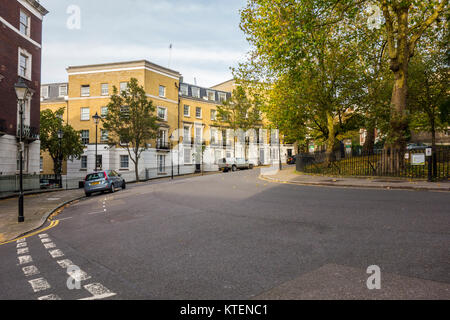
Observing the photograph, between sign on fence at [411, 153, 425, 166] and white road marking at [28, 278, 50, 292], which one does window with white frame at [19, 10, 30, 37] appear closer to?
white road marking at [28, 278, 50, 292]

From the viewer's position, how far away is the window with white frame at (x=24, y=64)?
21.2 m

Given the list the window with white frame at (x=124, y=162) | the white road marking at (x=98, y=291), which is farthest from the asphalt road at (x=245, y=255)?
the window with white frame at (x=124, y=162)

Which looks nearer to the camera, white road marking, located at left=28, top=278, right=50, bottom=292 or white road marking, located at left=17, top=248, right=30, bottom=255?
white road marking, located at left=28, top=278, right=50, bottom=292

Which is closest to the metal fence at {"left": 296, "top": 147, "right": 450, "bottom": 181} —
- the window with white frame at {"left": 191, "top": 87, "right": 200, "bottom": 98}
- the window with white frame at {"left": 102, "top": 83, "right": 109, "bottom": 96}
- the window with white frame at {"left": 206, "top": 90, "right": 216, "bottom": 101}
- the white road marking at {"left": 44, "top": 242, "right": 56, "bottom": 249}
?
the white road marking at {"left": 44, "top": 242, "right": 56, "bottom": 249}

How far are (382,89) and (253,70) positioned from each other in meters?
11.0

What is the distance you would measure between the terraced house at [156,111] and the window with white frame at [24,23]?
1287 centimetres

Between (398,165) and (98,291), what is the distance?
17.1m

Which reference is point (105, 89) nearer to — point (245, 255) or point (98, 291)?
point (245, 255)

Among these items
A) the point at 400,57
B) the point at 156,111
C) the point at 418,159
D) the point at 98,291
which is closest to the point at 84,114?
the point at 156,111

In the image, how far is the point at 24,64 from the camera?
21.8 meters

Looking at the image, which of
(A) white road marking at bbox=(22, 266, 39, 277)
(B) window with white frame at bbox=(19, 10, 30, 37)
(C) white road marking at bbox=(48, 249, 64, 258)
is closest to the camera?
(A) white road marking at bbox=(22, 266, 39, 277)

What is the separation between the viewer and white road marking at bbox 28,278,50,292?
3.71 meters
